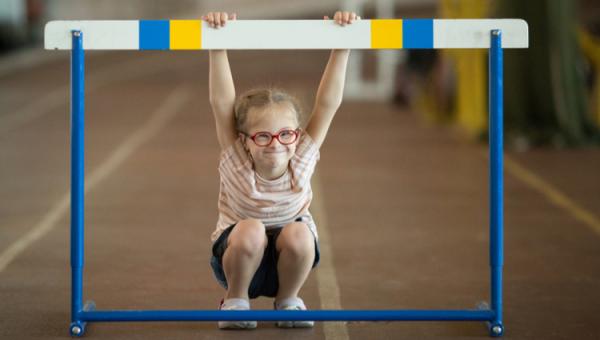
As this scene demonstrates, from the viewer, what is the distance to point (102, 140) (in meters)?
13.9

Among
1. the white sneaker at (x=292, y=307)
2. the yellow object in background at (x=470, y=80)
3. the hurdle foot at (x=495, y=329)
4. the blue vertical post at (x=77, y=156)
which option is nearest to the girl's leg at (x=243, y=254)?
the white sneaker at (x=292, y=307)

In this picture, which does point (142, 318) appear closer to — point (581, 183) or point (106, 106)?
point (581, 183)

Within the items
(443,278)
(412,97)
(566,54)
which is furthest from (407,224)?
(412,97)

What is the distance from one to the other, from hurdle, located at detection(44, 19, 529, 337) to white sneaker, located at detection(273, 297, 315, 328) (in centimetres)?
21

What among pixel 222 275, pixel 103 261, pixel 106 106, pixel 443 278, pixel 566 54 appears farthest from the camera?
pixel 106 106

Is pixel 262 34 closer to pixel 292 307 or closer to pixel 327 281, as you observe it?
pixel 292 307

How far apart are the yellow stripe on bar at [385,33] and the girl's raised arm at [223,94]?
63 centimetres

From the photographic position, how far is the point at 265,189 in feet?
15.9

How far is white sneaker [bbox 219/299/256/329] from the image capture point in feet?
15.8

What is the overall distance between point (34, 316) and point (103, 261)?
1470 mm

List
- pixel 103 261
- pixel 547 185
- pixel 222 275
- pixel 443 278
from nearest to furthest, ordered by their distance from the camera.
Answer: pixel 222 275
pixel 443 278
pixel 103 261
pixel 547 185

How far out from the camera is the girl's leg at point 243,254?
186 inches

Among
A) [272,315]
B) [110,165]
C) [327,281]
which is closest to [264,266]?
[272,315]

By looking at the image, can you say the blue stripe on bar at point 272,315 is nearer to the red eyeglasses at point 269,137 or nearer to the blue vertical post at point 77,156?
the blue vertical post at point 77,156
